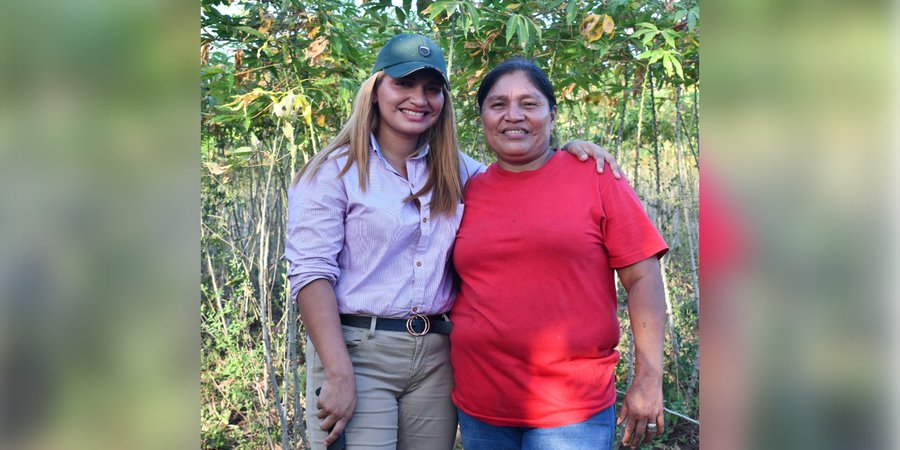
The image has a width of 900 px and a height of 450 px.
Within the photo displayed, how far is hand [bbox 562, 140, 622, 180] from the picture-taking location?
5.93 feet

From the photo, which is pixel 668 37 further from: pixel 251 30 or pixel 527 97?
pixel 251 30

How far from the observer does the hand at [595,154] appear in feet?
5.93

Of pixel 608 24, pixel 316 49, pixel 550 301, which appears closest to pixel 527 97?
pixel 550 301

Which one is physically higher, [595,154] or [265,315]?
[595,154]

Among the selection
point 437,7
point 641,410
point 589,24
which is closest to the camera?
point 641,410

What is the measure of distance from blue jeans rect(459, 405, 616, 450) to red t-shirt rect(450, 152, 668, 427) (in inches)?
0.9

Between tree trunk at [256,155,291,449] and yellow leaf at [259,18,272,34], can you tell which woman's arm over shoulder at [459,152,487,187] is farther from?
tree trunk at [256,155,291,449]

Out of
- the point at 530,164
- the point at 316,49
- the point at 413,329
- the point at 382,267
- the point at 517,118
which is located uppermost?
the point at 316,49

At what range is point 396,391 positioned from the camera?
183 centimetres

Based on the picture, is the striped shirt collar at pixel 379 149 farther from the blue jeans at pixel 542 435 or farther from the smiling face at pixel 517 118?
the blue jeans at pixel 542 435

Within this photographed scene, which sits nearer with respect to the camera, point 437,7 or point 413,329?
point 413,329

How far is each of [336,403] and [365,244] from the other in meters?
0.40

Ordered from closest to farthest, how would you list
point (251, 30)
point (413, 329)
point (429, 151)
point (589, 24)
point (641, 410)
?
point (641, 410)
point (413, 329)
point (429, 151)
point (251, 30)
point (589, 24)
